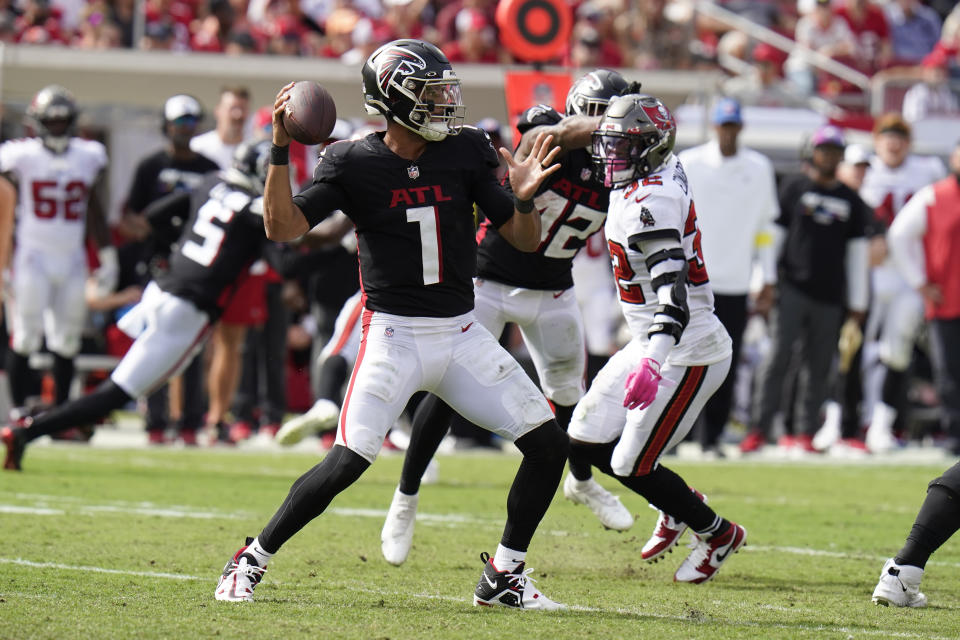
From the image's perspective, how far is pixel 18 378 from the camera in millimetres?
10141

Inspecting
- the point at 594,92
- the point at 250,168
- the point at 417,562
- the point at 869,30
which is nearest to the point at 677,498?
the point at 417,562

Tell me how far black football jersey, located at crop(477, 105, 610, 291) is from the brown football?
1.31 metres

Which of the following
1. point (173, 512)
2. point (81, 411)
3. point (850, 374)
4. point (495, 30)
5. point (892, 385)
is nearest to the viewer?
point (173, 512)

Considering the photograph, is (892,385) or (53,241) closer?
(53,241)

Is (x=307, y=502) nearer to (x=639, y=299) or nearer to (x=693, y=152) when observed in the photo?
(x=639, y=299)

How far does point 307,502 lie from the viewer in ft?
15.3

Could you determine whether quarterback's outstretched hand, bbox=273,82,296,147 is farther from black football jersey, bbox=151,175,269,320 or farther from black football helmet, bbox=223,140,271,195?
black football helmet, bbox=223,140,271,195

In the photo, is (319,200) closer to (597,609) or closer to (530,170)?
(530,170)

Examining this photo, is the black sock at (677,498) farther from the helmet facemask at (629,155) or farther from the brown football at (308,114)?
the brown football at (308,114)

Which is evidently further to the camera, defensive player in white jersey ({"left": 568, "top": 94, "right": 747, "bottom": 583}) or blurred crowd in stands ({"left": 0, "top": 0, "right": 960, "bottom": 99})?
blurred crowd in stands ({"left": 0, "top": 0, "right": 960, "bottom": 99})

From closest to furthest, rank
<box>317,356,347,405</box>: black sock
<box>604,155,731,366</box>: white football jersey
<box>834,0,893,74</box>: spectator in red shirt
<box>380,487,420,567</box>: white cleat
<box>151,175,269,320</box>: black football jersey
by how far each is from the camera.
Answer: <box>604,155,731,366</box>: white football jersey
<box>380,487,420,567</box>: white cleat
<box>317,356,347,405</box>: black sock
<box>151,175,269,320</box>: black football jersey
<box>834,0,893,74</box>: spectator in red shirt

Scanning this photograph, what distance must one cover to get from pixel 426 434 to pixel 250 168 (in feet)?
10.6

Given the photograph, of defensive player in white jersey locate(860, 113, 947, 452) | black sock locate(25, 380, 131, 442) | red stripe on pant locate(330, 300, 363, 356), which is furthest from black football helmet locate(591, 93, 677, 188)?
defensive player in white jersey locate(860, 113, 947, 452)

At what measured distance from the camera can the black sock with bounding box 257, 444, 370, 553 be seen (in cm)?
467
